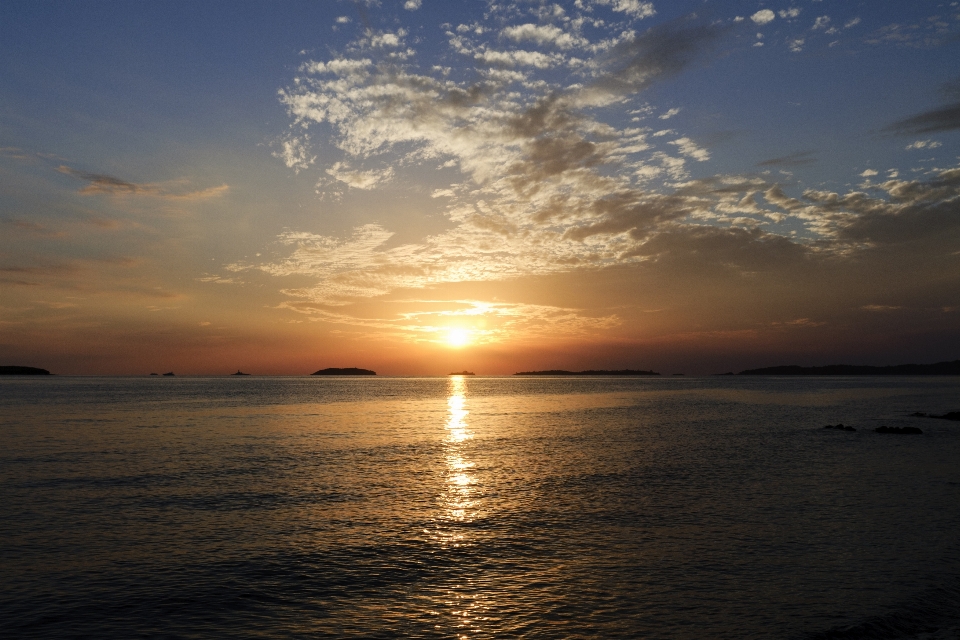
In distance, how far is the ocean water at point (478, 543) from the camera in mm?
16781

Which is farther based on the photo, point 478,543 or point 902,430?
point 902,430

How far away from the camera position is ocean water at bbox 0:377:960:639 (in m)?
16.8

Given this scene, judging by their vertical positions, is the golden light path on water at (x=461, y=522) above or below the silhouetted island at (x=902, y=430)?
above

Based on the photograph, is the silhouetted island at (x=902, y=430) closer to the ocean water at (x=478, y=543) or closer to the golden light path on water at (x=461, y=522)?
the ocean water at (x=478, y=543)

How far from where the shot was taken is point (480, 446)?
58.4 m

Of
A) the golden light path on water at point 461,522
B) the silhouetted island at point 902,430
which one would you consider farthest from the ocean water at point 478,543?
the silhouetted island at point 902,430

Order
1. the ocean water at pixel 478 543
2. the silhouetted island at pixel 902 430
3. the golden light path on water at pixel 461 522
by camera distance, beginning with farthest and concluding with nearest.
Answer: the silhouetted island at pixel 902 430
the golden light path on water at pixel 461 522
the ocean water at pixel 478 543

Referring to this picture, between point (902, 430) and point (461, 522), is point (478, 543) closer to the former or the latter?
point (461, 522)

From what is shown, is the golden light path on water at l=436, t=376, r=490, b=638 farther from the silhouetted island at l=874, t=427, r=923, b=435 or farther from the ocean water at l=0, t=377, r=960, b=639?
the silhouetted island at l=874, t=427, r=923, b=435

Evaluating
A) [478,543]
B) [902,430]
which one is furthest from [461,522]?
[902,430]

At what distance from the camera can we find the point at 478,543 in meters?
24.2

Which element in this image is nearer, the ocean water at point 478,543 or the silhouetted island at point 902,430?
the ocean water at point 478,543

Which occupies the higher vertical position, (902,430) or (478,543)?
(478,543)

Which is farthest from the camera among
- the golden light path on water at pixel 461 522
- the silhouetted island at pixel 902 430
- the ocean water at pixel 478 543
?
the silhouetted island at pixel 902 430
